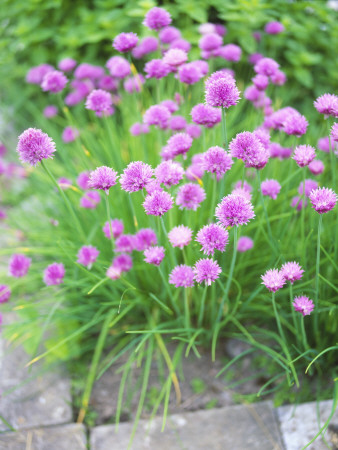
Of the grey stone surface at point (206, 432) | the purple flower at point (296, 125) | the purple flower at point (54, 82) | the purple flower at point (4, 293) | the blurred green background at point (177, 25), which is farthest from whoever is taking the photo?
the blurred green background at point (177, 25)

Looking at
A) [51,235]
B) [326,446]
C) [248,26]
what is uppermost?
[248,26]

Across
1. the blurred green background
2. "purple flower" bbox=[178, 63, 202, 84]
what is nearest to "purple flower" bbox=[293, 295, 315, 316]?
"purple flower" bbox=[178, 63, 202, 84]

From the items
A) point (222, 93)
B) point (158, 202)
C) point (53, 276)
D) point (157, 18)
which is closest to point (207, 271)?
point (158, 202)

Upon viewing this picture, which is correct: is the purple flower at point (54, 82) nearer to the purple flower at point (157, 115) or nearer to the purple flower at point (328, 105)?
the purple flower at point (157, 115)

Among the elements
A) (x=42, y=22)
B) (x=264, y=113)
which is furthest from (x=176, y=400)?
(x=42, y=22)

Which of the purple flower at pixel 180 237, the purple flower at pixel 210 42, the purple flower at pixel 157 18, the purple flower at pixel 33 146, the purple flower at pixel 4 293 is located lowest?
the purple flower at pixel 4 293

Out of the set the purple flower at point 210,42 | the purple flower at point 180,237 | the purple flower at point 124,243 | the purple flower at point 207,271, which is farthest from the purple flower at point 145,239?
the purple flower at point 210,42

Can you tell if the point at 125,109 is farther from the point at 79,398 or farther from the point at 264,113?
the point at 79,398
